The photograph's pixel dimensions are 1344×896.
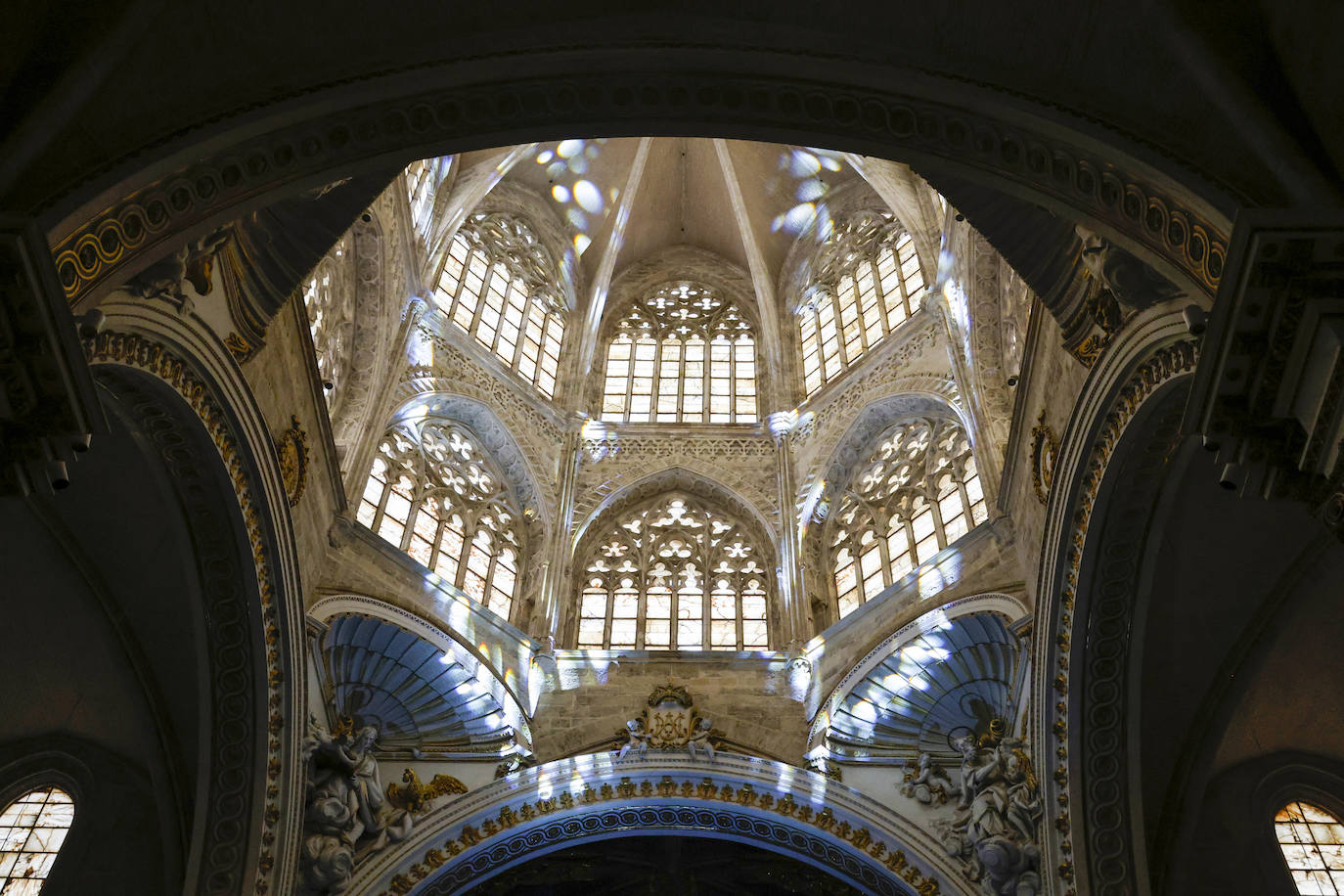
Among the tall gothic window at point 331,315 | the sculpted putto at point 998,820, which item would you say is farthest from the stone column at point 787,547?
the tall gothic window at point 331,315

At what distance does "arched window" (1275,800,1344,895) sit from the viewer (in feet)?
34.8

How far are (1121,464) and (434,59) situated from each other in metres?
6.12

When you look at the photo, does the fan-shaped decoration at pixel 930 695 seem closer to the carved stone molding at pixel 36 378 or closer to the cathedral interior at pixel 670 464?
the cathedral interior at pixel 670 464

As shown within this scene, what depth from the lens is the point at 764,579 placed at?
1580cm

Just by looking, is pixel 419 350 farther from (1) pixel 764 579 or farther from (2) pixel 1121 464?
(2) pixel 1121 464

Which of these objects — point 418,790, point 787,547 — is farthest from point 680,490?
point 418,790

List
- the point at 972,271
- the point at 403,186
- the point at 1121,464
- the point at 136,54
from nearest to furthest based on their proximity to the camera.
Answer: the point at 136,54 → the point at 1121,464 → the point at 972,271 → the point at 403,186

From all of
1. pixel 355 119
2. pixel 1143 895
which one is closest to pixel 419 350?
pixel 355 119

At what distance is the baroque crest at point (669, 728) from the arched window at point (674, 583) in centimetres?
131

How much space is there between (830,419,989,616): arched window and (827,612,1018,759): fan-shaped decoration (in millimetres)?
1306

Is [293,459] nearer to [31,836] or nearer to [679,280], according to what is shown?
[31,836]

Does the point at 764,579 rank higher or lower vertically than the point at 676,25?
higher

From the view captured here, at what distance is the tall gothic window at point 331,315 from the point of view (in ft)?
42.6

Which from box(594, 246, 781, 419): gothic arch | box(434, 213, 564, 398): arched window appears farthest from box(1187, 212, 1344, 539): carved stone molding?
box(594, 246, 781, 419): gothic arch
